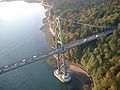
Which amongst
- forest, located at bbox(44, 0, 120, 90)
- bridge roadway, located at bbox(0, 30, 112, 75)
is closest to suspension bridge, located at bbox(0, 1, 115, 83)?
bridge roadway, located at bbox(0, 30, 112, 75)

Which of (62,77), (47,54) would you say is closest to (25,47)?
(47,54)

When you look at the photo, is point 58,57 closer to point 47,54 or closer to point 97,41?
point 47,54

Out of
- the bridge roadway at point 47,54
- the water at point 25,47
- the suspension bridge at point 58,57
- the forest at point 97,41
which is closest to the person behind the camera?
the forest at point 97,41

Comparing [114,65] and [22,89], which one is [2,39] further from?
[114,65]

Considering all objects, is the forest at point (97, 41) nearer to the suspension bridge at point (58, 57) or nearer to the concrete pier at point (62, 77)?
the suspension bridge at point (58, 57)

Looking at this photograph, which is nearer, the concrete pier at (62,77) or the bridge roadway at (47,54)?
the bridge roadway at (47,54)

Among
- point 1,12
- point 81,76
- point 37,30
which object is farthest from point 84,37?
point 1,12

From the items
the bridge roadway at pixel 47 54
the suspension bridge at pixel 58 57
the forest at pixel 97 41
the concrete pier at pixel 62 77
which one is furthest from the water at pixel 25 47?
the forest at pixel 97 41

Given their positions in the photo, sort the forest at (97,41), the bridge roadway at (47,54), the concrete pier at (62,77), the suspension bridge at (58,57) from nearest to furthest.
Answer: the forest at (97,41), the suspension bridge at (58,57), the bridge roadway at (47,54), the concrete pier at (62,77)

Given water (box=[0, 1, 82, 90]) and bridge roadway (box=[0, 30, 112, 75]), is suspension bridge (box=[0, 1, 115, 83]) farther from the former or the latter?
water (box=[0, 1, 82, 90])
